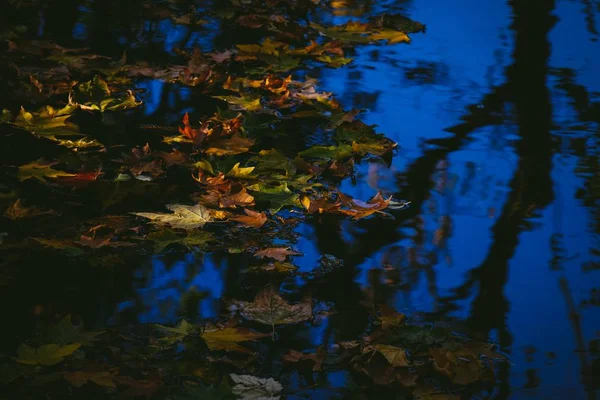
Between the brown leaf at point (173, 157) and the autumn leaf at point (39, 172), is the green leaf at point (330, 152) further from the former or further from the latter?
the autumn leaf at point (39, 172)

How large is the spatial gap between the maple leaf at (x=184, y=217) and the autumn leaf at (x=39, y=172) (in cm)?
43

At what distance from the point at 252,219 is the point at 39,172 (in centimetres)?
89

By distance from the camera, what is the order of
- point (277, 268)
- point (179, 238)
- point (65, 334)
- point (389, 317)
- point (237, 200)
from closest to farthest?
point (65, 334) → point (389, 317) → point (277, 268) → point (179, 238) → point (237, 200)

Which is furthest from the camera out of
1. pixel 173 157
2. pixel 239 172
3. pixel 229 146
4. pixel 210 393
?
pixel 229 146

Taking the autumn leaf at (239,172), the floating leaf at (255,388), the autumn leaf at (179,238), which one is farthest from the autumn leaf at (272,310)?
the autumn leaf at (239,172)

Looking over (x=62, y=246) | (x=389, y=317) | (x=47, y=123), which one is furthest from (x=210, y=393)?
(x=47, y=123)

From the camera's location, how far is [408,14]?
17.3 feet

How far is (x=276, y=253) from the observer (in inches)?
101

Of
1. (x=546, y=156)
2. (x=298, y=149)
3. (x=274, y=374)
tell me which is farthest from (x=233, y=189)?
(x=546, y=156)

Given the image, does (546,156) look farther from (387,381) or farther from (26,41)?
(26,41)

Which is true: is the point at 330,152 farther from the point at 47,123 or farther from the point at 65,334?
the point at 65,334

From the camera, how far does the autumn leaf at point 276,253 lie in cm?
256

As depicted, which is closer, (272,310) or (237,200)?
(272,310)

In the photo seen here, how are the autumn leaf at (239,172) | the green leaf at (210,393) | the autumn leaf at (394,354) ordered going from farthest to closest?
the autumn leaf at (239,172), the autumn leaf at (394,354), the green leaf at (210,393)
